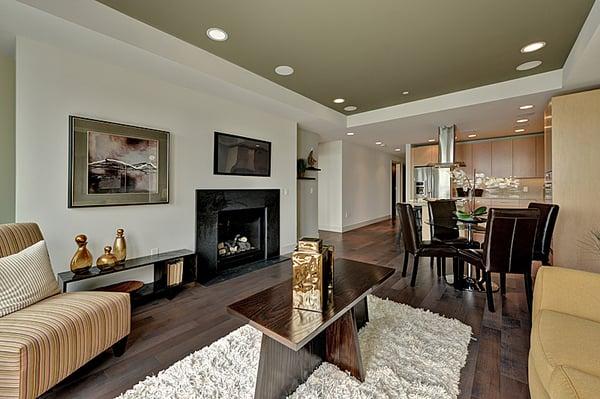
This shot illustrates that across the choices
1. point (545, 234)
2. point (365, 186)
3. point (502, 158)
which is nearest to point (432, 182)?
point (502, 158)

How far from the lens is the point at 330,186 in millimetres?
7363

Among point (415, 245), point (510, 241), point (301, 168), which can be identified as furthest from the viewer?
point (301, 168)

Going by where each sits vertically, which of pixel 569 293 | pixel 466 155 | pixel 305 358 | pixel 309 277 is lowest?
pixel 305 358

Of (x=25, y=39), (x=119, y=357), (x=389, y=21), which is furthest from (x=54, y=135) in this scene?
(x=389, y=21)

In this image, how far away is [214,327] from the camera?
7.35 feet

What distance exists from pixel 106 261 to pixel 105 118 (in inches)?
55.8

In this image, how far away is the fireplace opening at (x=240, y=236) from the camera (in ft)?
12.7

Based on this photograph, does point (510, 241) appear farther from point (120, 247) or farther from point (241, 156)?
point (120, 247)

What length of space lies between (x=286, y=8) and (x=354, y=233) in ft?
18.4

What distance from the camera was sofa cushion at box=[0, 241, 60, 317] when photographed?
59.6 inches

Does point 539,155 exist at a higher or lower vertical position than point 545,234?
higher

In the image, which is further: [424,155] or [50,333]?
[424,155]

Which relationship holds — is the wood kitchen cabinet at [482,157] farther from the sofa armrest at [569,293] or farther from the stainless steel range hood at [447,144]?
the sofa armrest at [569,293]

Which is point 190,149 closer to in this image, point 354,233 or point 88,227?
point 88,227
